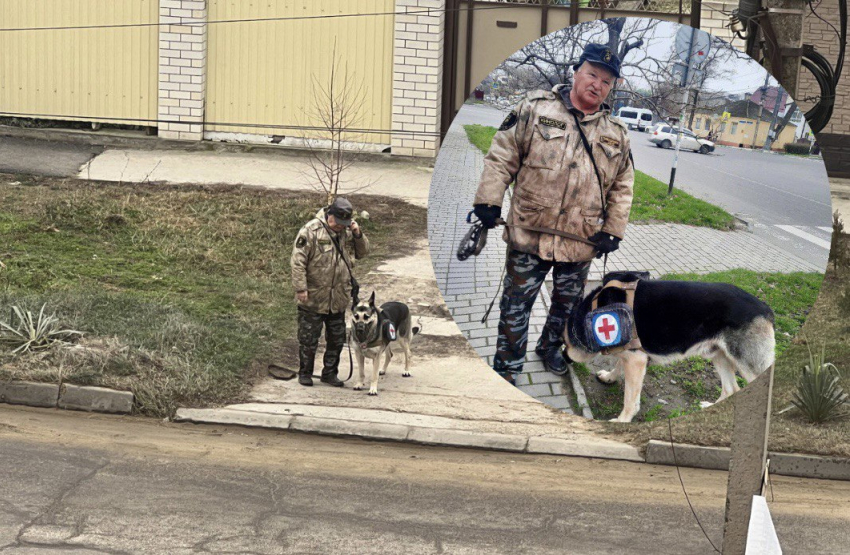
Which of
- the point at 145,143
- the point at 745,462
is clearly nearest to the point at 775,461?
the point at 745,462

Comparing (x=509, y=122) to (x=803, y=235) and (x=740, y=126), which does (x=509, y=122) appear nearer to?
(x=740, y=126)

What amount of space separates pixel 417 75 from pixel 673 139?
14.4 meters

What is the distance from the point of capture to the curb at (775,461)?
8703 millimetres

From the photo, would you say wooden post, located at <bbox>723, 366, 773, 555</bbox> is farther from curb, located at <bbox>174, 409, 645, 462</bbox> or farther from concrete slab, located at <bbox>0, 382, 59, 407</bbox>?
concrete slab, located at <bbox>0, 382, 59, 407</bbox>

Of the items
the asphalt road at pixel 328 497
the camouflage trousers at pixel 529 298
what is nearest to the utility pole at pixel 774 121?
the camouflage trousers at pixel 529 298

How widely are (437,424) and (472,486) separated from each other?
3.35 ft

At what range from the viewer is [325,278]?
9.61 meters

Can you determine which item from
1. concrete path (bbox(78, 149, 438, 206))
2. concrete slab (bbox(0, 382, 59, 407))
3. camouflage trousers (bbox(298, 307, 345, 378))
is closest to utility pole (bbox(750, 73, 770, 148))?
camouflage trousers (bbox(298, 307, 345, 378))

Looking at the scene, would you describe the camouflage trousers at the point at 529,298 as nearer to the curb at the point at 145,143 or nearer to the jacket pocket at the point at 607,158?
the jacket pocket at the point at 607,158

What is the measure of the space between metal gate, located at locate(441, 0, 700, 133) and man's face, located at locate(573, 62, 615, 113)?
14.2 meters

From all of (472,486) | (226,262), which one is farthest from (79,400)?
(226,262)

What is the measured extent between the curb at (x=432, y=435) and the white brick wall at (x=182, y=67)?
31.3ft

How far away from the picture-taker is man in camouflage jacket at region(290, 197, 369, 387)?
945 centimetres

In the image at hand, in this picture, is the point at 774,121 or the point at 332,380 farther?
the point at 332,380
